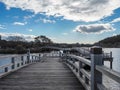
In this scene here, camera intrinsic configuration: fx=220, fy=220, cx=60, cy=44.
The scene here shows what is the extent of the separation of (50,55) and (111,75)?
38566 millimetres

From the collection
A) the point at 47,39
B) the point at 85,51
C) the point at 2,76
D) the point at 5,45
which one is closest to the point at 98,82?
the point at 2,76

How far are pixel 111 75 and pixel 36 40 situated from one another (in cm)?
15022

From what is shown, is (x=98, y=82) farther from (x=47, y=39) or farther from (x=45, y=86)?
(x=47, y=39)

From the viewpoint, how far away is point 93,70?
5152 millimetres

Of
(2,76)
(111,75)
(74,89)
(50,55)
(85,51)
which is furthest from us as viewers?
(85,51)

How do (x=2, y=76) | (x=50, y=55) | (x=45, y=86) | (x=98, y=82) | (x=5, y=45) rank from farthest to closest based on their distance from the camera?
1. (x=5, y=45)
2. (x=50, y=55)
3. (x=2, y=76)
4. (x=45, y=86)
5. (x=98, y=82)

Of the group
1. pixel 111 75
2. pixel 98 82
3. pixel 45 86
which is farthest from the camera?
pixel 45 86

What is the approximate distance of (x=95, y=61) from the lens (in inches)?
199

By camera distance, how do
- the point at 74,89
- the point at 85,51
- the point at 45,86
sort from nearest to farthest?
1. the point at 74,89
2. the point at 45,86
3. the point at 85,51

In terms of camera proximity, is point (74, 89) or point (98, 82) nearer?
point (98, 82)

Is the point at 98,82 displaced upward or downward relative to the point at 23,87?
upward

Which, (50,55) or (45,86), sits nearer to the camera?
(45,86)

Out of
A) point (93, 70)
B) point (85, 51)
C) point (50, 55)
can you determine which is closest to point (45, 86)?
point (93, 70)

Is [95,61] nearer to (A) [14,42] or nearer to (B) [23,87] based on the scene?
(B) [23,87]
